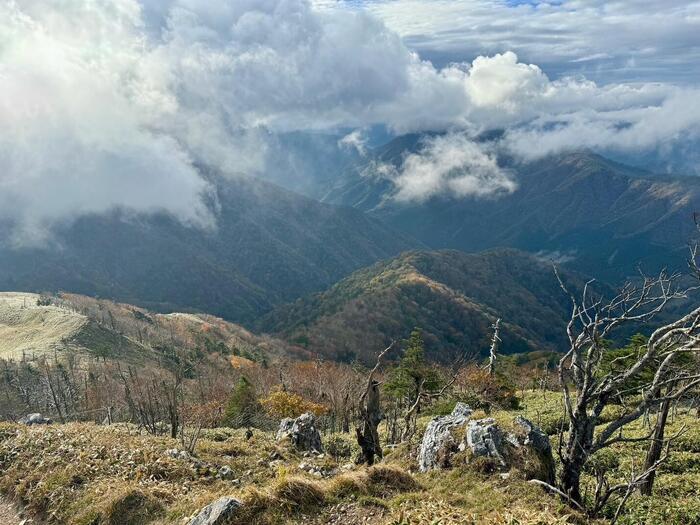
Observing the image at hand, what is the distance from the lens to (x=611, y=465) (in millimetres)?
26766

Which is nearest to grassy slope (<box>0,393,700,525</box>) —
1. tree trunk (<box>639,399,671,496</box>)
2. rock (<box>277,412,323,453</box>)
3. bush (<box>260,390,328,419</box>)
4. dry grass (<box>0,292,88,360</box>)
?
tree trunk (<box>639,399,671,496</box>)

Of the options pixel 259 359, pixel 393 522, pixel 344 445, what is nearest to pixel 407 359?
pixel 344 445

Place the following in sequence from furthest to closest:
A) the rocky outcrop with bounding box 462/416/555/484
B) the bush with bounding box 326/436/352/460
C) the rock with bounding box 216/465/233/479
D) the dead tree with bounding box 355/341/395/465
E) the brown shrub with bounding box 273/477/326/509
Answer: the bush with bounding box 326/436/352/460 < the dead tree with bounding box 355/341/395/465 < the rock with bounding box 216/465/233/479 < the rocky outcrop with bounding box 462/416/555/484 < the brown shrub with bounding box 273/477/326/509

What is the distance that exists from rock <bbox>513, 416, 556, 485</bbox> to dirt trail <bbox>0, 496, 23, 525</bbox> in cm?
1975

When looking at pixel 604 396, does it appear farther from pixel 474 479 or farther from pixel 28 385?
pixel 28 385

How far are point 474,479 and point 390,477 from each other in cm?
335

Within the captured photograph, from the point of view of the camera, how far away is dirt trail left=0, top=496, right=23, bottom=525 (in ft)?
60.2

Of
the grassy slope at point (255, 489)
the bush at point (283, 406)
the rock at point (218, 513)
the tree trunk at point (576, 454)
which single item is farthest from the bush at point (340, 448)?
the tree trunk at point (576, 454)

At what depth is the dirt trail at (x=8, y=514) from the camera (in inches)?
723

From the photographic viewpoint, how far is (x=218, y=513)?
14938 millimetres

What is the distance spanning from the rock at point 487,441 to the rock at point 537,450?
3.02 feet

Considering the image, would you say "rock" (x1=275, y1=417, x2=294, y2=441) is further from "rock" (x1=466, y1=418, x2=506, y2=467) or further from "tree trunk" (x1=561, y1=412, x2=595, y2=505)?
"tree trunk" (x1=561, y1=412, x2=595, y2=505)

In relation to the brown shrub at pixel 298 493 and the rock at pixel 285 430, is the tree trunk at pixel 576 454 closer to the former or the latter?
the brown shrub at pixel 298 493

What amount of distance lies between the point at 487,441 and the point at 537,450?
2092mm
